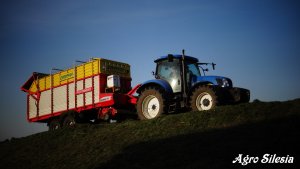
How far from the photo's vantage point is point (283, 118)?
9203 mm

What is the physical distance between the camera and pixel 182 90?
12820 mm

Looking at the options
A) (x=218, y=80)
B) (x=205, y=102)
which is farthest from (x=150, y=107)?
(x=218, y=80)

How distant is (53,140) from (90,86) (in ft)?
11.8

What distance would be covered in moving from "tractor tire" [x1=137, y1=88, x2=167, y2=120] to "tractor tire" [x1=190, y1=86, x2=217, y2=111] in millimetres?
1347

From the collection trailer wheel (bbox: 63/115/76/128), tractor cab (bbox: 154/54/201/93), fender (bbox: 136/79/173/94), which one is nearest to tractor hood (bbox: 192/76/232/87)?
tractor cab (bbox: 154/54/201/93)

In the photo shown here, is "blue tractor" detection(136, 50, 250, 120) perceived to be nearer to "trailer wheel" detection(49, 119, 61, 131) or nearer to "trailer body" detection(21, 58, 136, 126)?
"trailer body" detection(21, 58, 136, 126)

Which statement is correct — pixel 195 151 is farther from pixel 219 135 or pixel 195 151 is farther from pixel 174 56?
pixel 174 56

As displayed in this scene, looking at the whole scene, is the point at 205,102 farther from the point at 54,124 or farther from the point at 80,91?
the point at 54,124

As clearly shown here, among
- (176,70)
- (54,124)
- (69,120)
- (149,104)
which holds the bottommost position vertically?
(54,124)

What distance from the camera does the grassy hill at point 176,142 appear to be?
7.38 meters

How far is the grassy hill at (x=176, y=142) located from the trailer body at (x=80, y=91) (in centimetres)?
193

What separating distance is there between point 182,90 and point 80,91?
542 cm

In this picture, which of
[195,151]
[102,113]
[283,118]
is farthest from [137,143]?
[102,113]

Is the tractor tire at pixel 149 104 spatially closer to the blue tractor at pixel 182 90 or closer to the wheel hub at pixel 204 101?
the blue tractor at pixel 182 90
